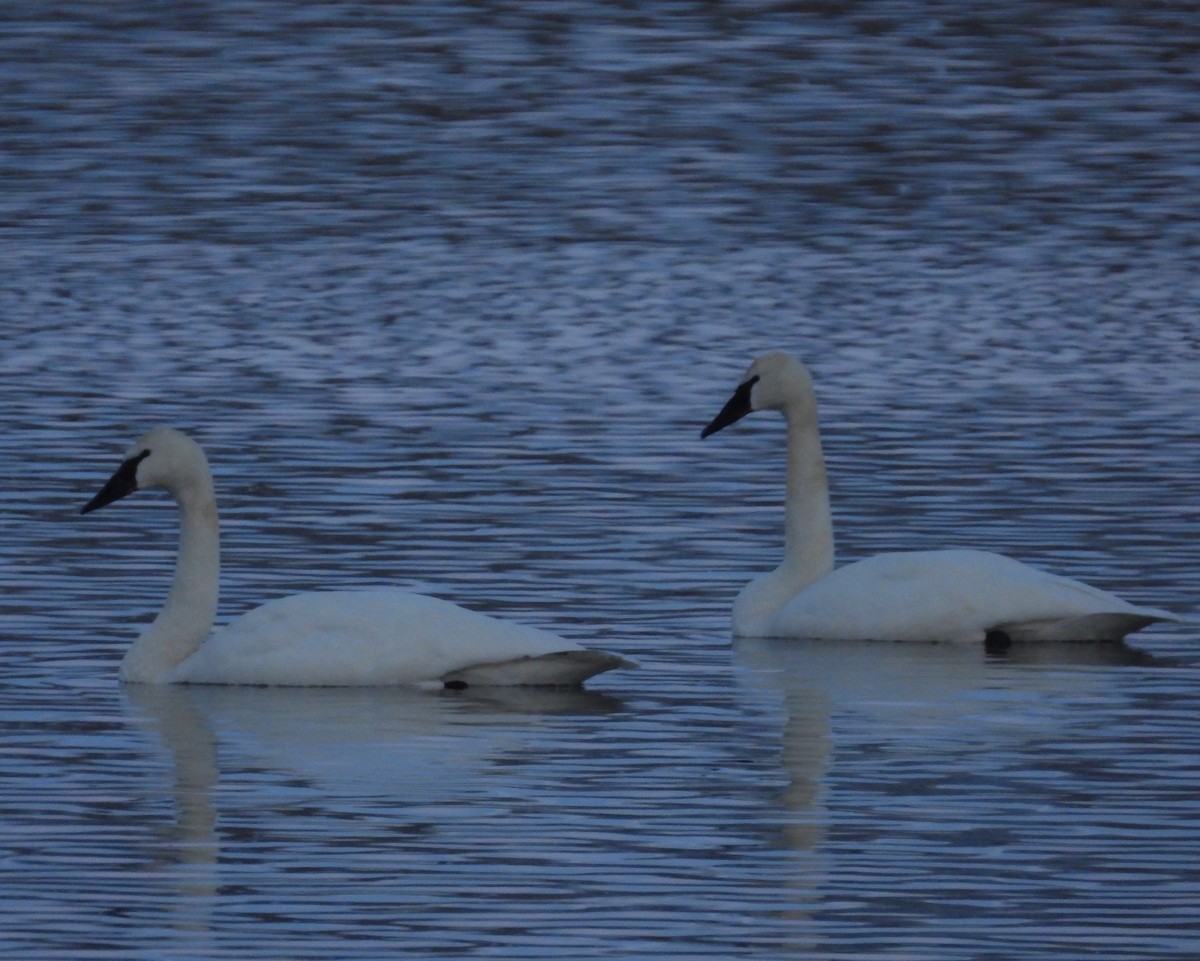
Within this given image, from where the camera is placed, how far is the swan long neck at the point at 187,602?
40.5 ft

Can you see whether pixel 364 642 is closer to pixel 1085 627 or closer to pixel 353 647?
pixel 353 647

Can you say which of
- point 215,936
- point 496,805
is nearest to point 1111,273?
point 496,805

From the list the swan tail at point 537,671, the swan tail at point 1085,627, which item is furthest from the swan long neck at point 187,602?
the swan tail at point 1085,627

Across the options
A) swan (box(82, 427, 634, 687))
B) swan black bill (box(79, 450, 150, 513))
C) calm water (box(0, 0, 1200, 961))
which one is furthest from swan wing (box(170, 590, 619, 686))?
swan black bill (box(79, 450, 150, 513))

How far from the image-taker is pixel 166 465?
42.1 feet

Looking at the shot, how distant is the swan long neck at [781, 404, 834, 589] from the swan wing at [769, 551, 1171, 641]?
436 mm

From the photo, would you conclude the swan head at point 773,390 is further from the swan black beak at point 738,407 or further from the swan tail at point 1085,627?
the swan tail at point 1085,627

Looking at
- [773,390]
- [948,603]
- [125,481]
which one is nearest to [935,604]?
[948,603]

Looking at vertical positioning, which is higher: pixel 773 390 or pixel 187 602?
pixel 773 390

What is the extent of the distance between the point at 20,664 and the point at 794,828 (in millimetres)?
3711

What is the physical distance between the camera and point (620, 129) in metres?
33.6

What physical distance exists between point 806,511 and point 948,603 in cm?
112

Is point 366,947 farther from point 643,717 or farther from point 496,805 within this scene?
point 643,717

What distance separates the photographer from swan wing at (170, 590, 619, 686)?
12.0m
